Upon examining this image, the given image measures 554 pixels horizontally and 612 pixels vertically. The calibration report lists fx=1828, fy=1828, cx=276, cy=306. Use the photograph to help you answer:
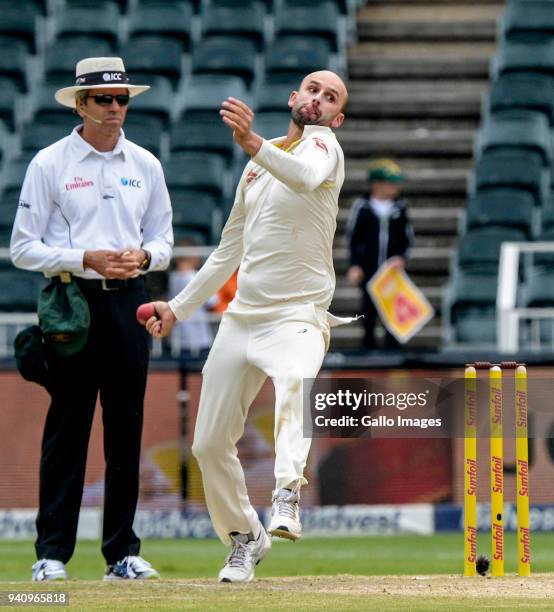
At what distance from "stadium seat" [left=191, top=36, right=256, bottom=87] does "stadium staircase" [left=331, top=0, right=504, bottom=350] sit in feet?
3.80

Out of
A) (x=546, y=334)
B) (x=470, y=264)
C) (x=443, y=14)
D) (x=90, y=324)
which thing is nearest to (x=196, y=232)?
(x=470, y=264)

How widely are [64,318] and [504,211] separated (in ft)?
28.1

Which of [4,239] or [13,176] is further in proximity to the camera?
[13,176]

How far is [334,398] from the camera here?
801cm

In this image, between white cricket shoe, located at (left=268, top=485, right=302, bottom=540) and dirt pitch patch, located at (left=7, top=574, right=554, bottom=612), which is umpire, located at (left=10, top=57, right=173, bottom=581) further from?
white cricket shoe, located at (left=268, top=485, right=302, bottom=540)

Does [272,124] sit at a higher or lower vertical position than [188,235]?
higher

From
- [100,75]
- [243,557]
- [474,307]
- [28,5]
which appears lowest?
[243,557]

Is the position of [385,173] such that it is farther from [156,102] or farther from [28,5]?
[28,5]

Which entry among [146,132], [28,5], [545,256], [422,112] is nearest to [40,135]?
[146,132]

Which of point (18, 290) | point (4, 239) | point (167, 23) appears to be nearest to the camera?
point (18, 290)

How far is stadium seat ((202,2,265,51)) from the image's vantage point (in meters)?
19.5

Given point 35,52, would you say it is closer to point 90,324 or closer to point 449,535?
point 449,535

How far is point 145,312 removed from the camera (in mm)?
8359

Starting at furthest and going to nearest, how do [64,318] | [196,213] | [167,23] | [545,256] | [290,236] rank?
[167,23]
[196,213]
[545,256]
[64,318]
[290,236]
